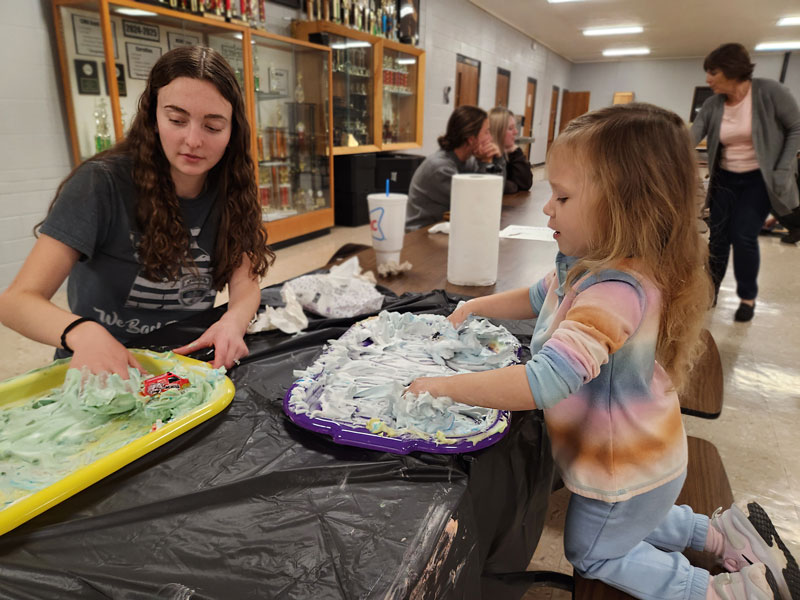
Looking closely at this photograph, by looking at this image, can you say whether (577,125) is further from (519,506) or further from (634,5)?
(634,5)

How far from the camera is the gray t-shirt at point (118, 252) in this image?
1.10 metres

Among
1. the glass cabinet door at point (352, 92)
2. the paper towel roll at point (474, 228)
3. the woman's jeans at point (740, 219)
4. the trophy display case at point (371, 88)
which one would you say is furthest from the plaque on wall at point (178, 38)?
the woman's jeans at point (740, 219)

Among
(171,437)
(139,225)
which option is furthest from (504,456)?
(139,225)

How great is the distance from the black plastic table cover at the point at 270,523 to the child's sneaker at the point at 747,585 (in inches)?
13.7

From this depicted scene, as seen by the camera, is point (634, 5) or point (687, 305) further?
point (634, 5)

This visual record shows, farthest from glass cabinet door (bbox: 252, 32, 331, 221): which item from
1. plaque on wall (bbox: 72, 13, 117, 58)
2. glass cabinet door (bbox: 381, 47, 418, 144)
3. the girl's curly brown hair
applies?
the girl's curly brown hair

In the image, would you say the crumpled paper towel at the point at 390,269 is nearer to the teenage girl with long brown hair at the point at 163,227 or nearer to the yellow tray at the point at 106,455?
the teenage girl with long brown hair at the point at 163,227

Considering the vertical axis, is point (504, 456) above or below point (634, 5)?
below

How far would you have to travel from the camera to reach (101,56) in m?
3.20

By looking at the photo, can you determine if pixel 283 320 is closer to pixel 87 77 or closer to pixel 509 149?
pixel 87 77

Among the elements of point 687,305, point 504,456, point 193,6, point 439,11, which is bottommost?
point 504,456

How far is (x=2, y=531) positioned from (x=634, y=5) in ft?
30.1

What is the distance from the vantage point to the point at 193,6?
3.61 metres

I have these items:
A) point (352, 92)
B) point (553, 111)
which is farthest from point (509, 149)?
point (553, 111)
